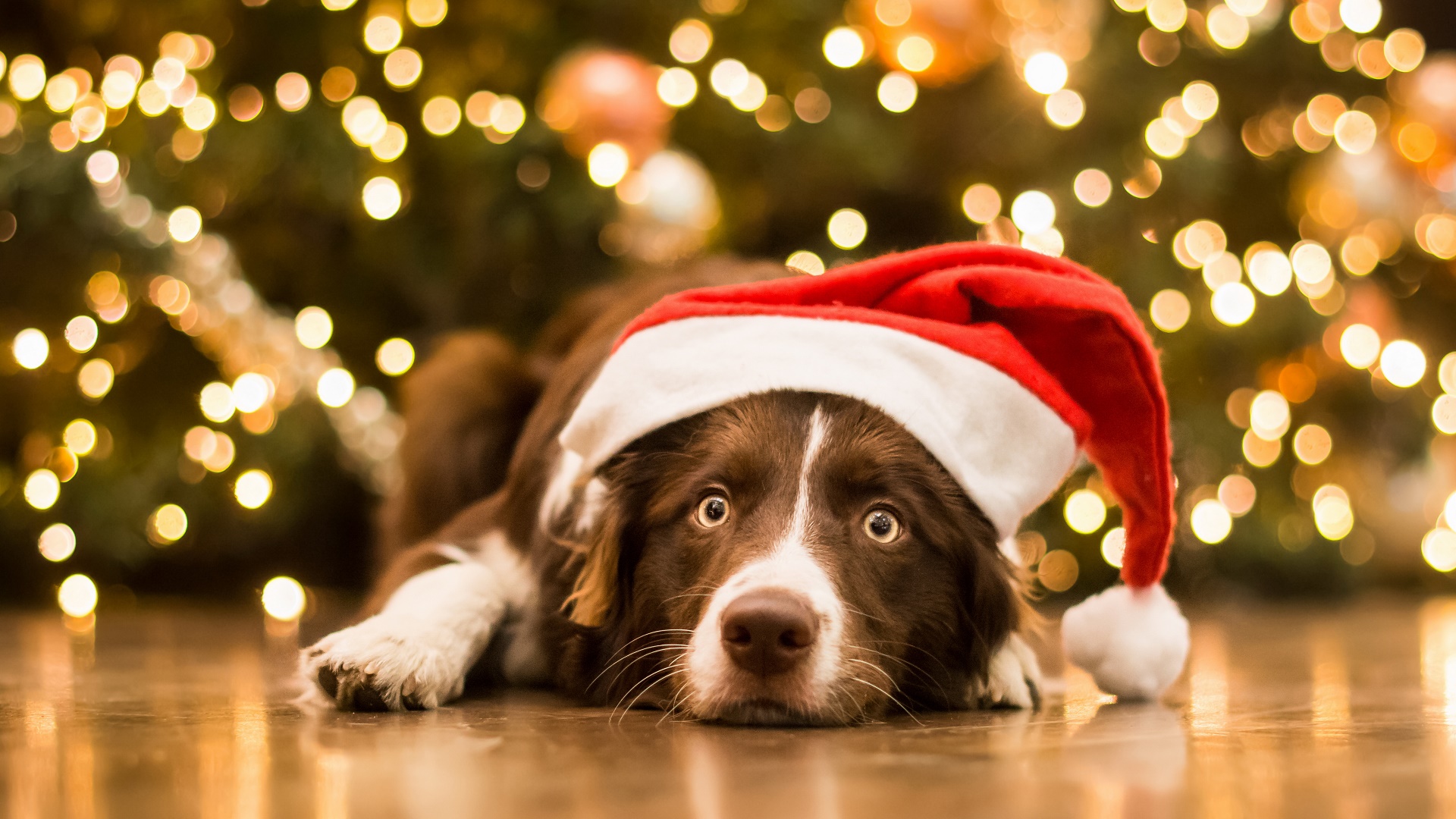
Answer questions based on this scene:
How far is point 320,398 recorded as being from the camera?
3.84 meters

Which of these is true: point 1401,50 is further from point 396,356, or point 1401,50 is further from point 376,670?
point 376,670

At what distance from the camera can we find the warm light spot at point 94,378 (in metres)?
3.82

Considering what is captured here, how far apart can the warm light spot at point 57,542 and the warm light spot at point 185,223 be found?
95cm

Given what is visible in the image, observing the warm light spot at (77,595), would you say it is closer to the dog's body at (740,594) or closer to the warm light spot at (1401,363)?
the dog's body at (740,594)

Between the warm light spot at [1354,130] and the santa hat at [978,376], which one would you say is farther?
the warm light spot at [1354,130]

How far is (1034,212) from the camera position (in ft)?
13.0

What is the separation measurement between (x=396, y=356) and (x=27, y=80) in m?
1.34

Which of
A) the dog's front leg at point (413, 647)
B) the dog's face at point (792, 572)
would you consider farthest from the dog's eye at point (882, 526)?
the dog's front leg at point (413, 647)

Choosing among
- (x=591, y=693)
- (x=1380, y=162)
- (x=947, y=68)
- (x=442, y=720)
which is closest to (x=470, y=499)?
(x=591, y=693)

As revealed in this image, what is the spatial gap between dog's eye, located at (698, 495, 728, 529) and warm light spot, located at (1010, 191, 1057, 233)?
235cm

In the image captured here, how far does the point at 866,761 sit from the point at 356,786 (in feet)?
1.85

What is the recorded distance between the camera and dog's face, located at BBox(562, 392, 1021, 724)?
5.71 feet

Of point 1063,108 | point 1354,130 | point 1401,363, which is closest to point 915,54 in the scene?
point 1063,108

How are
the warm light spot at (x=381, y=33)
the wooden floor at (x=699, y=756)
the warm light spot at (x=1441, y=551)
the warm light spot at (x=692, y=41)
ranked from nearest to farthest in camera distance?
the wooden floor at (x=699, y=756) → the warm light spot at (x=381, y=33) → the warm light spot at (x=692, y=41) → the warm light spot at (x=1441, y=551)
